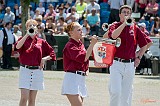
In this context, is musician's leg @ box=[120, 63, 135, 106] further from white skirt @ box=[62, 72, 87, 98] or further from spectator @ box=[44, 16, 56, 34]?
spectator @ box=[44, 16, 56, 34]

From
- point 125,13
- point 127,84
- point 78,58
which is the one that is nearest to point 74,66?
point 78,58

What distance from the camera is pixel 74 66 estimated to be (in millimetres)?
9047

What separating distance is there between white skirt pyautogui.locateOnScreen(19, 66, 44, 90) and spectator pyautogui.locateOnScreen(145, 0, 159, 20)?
14.0 m

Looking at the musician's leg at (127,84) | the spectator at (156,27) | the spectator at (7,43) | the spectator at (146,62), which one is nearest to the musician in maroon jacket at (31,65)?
the musician's leg at (127,84)

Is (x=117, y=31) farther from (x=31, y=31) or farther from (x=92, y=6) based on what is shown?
(x=92, y=6)

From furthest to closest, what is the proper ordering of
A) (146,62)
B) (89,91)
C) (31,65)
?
(146,62)
(89,91)
(31,65)

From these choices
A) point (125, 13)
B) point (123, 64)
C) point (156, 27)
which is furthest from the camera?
point (156, 27)

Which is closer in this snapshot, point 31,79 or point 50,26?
point 31,79

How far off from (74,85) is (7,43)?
1280cm

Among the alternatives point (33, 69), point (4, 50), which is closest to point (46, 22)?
point (4, 50)

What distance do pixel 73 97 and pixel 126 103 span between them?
50.1 inches

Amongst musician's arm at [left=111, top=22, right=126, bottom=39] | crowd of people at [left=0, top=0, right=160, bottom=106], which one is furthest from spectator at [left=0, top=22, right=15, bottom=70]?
musician's arm at [left=111, top=22, right=126, bottom=39]

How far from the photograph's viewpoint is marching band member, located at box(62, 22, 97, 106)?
8.96 metres

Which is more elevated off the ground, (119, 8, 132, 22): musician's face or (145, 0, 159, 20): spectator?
(119, 8, 132, 22): musician's face
